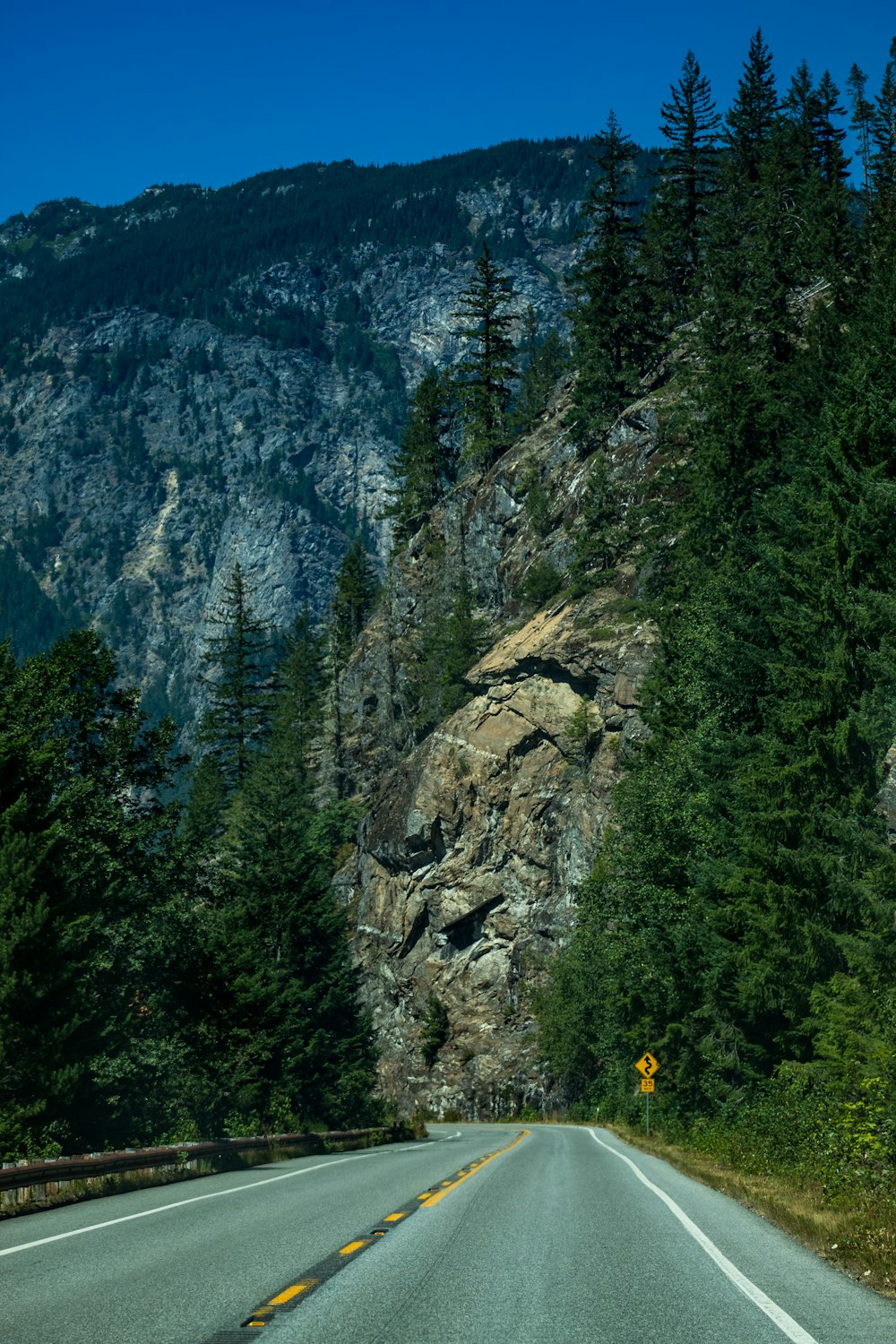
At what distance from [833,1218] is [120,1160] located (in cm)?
1236

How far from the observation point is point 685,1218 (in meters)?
15.5

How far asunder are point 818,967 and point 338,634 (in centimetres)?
8818

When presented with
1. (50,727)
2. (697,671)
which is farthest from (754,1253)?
(697,671)

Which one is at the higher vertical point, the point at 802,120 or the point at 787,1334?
the point at 802,120

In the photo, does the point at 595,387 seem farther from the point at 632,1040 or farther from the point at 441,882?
the point at 632,1040

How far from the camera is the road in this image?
8539 millimetres

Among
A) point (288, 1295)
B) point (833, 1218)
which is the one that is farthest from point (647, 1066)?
point (288, 1295)

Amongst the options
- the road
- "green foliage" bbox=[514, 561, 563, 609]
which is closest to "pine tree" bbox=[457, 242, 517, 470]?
"green foliage" bbox=[514, 561, 563, 609]

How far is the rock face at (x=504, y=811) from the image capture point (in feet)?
239

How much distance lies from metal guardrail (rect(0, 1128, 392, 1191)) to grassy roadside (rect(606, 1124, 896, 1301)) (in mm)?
9811

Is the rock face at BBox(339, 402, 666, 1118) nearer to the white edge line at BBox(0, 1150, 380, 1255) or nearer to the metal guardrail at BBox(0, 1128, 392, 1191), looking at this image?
the metal guardrail at BBox(0, 1128, 392, 1191)

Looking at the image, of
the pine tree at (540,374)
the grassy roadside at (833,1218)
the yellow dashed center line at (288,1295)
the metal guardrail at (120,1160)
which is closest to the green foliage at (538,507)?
the pine tree at (540,374)

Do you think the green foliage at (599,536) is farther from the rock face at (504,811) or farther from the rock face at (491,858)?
the rock face at (491,858)

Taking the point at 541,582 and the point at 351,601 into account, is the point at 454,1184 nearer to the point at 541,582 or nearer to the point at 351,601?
the point at 541,582
